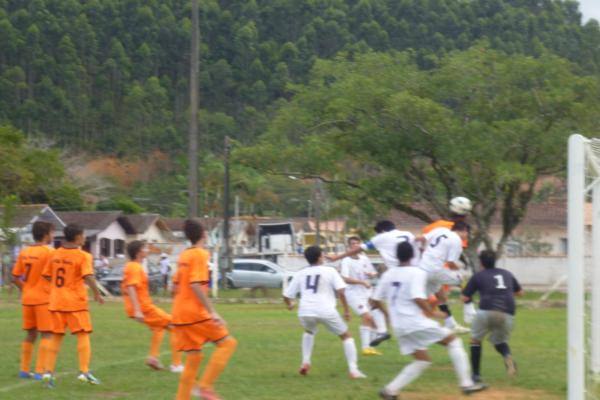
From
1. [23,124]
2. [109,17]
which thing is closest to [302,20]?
[109,17]

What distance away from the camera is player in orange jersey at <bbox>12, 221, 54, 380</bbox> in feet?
41.1

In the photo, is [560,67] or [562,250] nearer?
[560,67]

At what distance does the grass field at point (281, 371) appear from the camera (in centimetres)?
1184

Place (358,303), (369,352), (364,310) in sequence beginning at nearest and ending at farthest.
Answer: (364,310), (358,303), (369,352)

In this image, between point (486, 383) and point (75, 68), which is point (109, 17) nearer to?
point (75, 68)

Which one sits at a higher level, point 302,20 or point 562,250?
point 302,20

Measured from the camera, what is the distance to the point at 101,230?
2719 inches

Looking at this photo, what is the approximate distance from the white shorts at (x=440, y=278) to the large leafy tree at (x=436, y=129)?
21.0 metres

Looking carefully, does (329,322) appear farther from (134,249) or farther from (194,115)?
(194,115)

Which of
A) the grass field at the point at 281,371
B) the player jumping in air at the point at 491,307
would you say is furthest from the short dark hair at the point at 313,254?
the player jumping in air at the point at 491,307

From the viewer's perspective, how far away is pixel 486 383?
12477mm

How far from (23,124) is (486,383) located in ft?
298

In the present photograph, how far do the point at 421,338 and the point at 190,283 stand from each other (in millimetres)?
2395

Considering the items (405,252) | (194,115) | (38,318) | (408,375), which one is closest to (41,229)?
(38,318)
